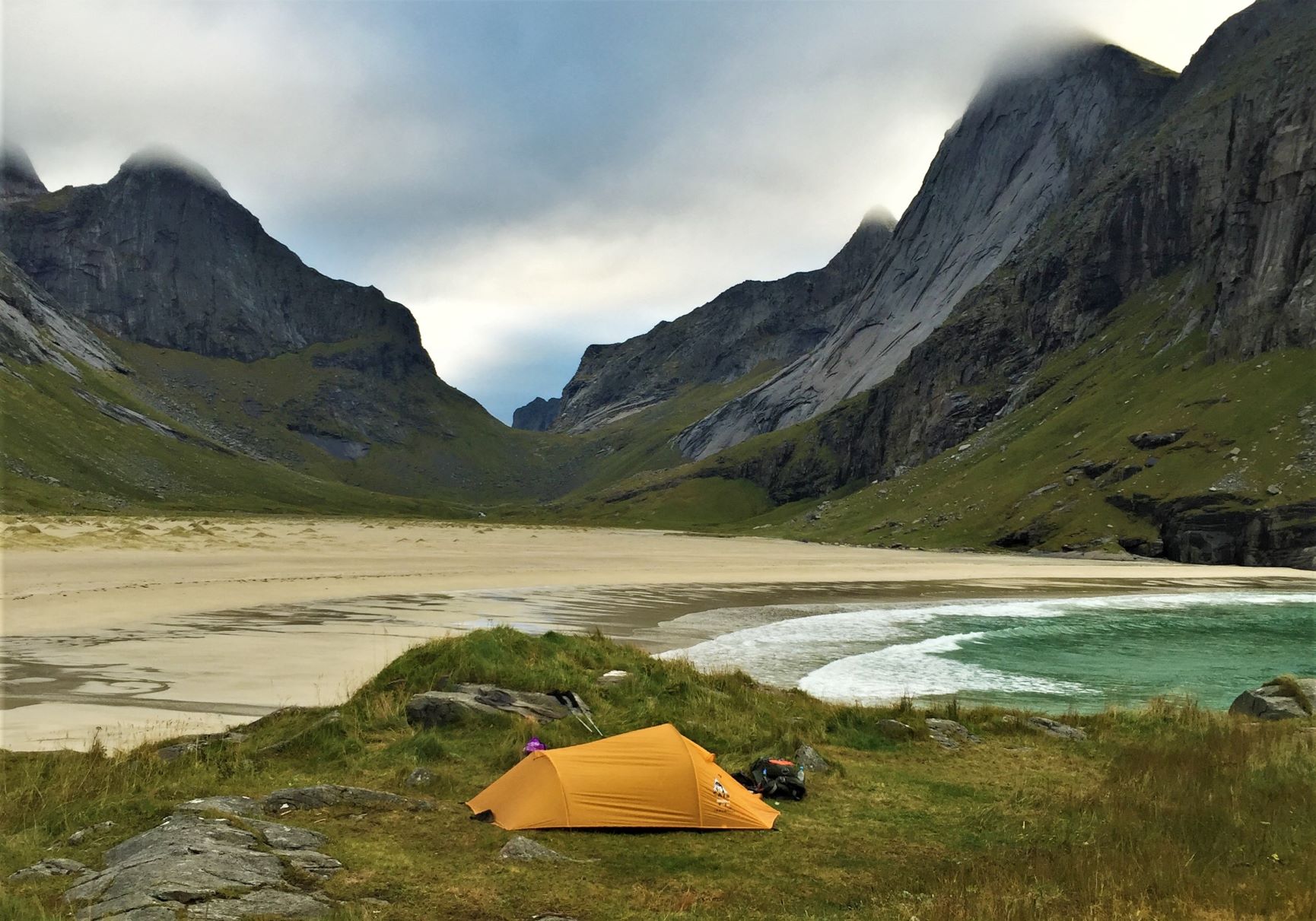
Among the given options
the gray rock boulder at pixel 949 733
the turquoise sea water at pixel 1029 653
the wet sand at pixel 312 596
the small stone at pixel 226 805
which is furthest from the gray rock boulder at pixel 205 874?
the turquoise sea water at pixel 1029 653

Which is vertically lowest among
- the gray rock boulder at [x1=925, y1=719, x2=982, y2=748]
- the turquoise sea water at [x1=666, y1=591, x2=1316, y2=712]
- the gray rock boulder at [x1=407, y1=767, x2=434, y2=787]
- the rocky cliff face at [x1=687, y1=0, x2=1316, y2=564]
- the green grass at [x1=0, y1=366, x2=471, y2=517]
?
the turquoise sea water at [x1=666, y1=591, x2=1316, y2=712]

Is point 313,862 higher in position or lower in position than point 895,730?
higher

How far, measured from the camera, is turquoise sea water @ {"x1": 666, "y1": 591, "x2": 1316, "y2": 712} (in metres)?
25.4

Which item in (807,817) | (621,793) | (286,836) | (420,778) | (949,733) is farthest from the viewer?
(949,733)

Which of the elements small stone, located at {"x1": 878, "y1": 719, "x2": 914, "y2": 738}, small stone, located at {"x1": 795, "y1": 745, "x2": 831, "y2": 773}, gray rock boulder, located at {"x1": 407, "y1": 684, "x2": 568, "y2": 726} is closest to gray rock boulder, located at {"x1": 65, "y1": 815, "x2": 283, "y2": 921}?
gray rock boulder, located at {"x1": 407, "y1": 684, "x2": 568, "y2": 726}

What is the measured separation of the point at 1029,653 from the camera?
32531mm

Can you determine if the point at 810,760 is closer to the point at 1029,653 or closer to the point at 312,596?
the point at 1029,653

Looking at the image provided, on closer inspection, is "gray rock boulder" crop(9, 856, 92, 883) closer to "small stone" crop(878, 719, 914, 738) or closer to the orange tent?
the orange tent

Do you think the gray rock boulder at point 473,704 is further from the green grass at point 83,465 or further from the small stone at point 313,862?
the green grass at point 83,465

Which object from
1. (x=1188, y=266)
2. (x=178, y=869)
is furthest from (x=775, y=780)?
(x=1188, y=266)

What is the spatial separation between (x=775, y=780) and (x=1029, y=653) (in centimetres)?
2332

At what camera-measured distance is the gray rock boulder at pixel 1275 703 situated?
1947 centimetres

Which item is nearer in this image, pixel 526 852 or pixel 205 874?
pixel 205 874

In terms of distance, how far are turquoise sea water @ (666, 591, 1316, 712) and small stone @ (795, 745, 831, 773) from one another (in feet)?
26.4
